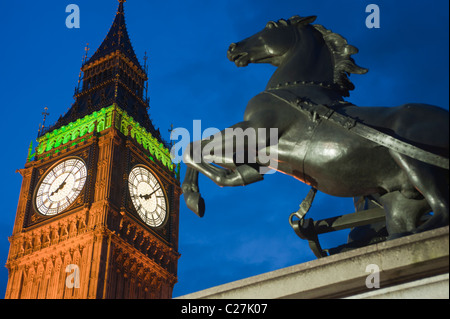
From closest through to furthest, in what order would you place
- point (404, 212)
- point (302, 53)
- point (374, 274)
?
point (374, 274), point (404, 212), point (302, 53)

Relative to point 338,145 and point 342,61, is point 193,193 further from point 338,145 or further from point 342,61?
point 342,61

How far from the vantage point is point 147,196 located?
152 feet

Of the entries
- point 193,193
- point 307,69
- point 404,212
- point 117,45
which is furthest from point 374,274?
point 117,45

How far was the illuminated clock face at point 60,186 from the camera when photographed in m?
44.3

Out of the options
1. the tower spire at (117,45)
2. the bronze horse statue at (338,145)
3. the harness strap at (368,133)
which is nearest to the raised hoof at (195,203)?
the bronze horse statue at (338,145)

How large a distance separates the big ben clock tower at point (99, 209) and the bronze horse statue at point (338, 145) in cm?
3439

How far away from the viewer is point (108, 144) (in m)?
44.9

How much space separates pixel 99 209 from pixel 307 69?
121ft

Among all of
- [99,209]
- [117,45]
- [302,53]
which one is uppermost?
[117,45]

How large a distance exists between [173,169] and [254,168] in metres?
43.8

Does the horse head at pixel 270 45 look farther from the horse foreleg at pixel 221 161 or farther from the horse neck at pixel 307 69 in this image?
the horse foreleg at pixel 221 161

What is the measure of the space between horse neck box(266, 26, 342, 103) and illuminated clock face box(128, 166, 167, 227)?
39.0 m

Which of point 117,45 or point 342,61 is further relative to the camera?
point 117,45
